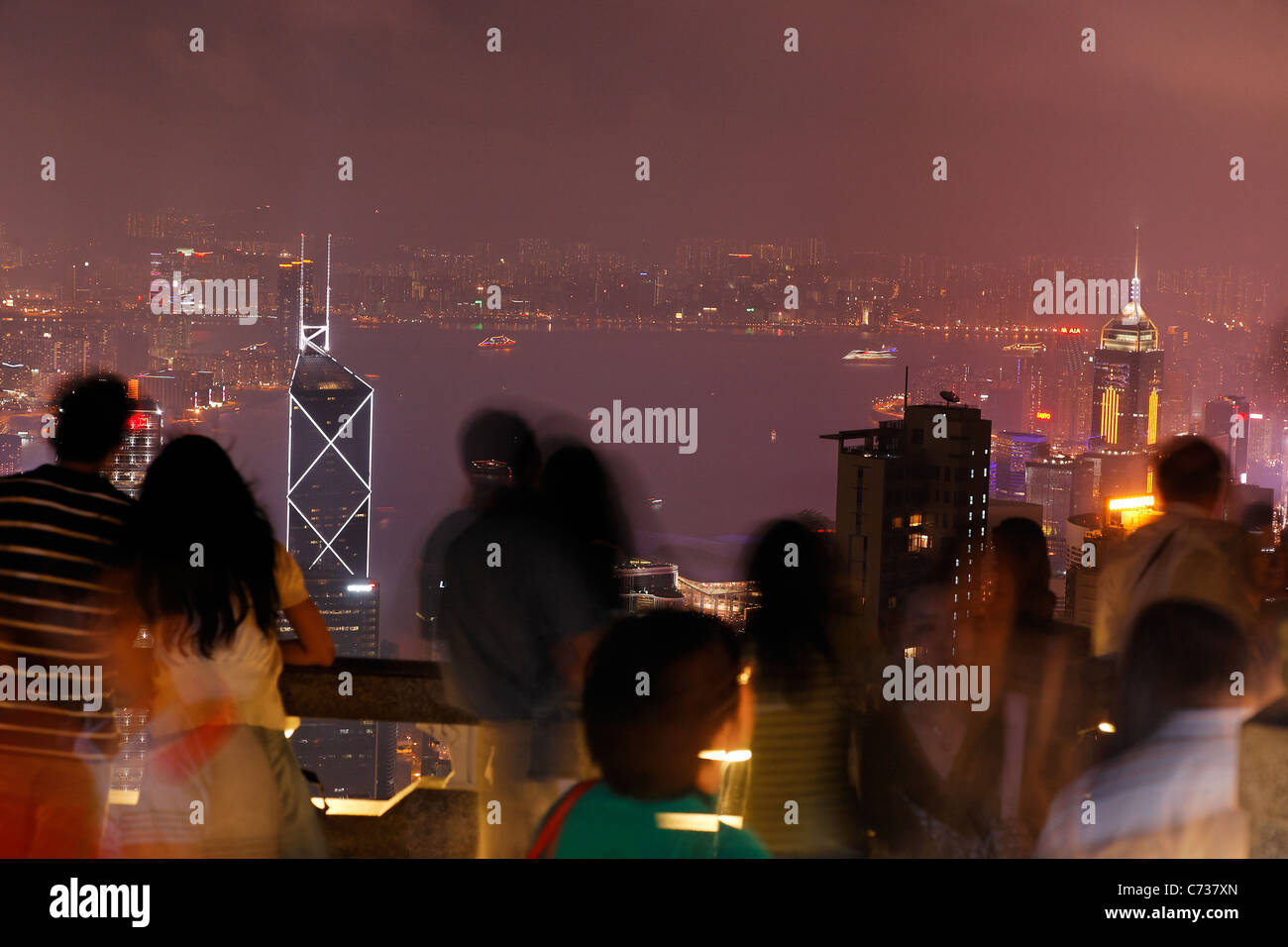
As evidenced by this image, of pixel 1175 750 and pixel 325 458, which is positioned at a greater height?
pixel 325 458

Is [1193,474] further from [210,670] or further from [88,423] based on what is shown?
[88,423]

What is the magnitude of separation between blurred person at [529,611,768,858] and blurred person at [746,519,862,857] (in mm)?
793

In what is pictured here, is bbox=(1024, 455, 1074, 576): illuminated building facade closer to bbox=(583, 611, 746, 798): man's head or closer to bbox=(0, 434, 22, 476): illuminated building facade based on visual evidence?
bbox=(583, 611, 746, 798): man's head

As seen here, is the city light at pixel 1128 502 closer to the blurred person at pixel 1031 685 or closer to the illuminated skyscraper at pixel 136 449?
the blurred person at pixel 1031 685

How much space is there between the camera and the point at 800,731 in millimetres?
2379

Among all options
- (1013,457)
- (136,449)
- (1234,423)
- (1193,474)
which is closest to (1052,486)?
(1234,423)

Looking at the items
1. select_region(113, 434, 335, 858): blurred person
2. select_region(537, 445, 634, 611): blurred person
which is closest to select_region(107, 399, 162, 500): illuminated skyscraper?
select_region(113, 434, 335, 858): blurred person

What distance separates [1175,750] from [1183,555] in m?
1.07

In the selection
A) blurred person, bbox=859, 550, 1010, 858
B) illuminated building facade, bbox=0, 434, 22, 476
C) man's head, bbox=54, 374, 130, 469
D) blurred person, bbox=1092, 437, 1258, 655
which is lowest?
blurred person, bbox=859, 550, 1010, 858

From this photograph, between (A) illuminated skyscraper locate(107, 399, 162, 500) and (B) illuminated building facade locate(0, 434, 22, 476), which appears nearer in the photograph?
(A) illuminated skyscraper locate(107, 399, 162, 500)

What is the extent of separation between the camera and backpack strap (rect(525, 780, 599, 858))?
1.54m
